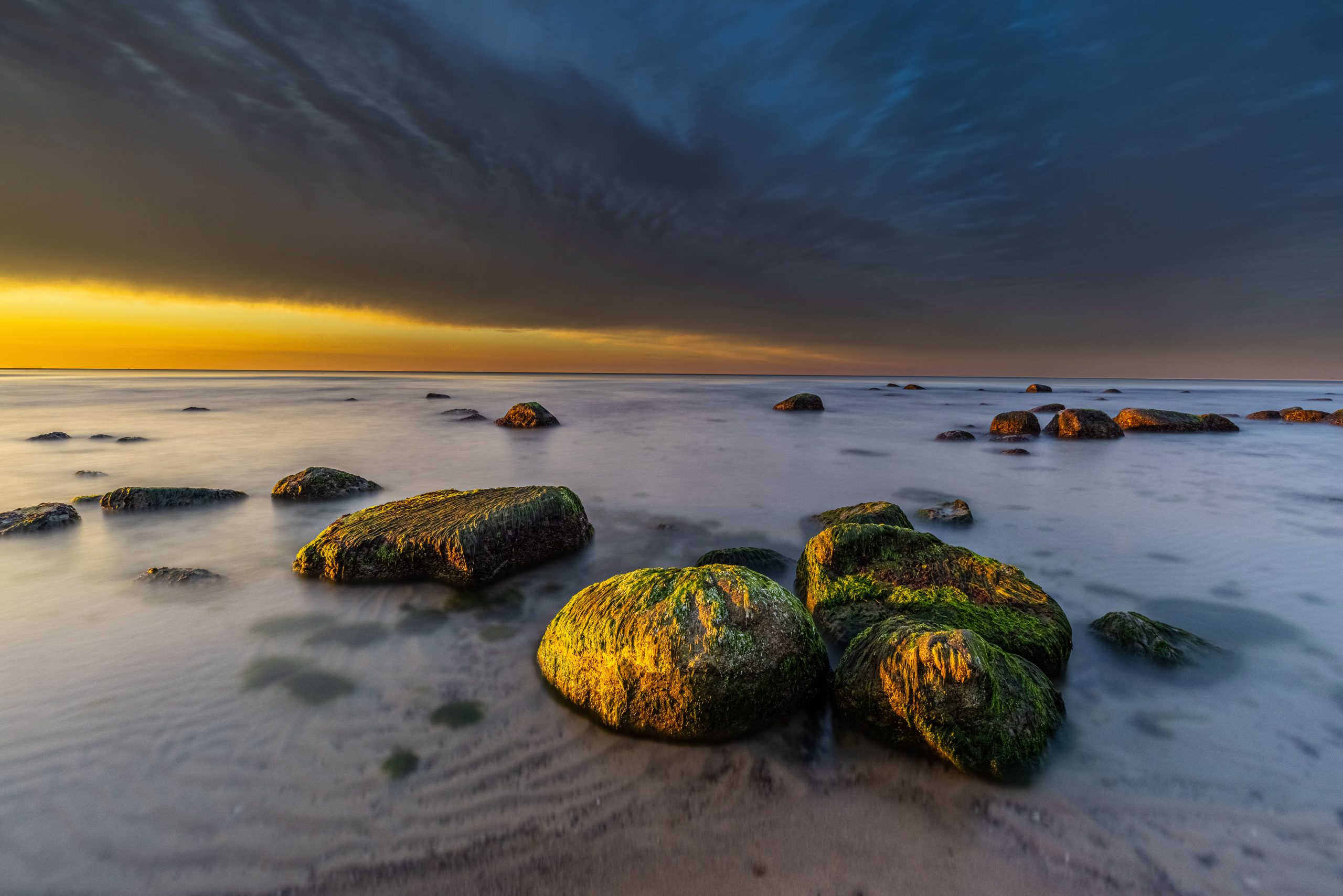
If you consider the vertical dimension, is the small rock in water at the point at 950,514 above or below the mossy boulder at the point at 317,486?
above

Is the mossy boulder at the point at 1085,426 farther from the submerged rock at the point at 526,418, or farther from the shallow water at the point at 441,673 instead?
the submerged rock at the point at 526,418

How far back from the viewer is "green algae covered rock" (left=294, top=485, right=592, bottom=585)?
515cm

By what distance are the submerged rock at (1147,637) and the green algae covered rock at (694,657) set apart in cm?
254

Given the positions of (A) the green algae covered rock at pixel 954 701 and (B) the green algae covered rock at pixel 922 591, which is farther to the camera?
(B) the green algae covered rock at pixel 922 591

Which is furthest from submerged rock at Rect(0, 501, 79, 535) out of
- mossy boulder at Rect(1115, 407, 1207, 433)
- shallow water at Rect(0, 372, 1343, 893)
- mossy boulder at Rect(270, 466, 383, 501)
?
mossy boulder at Rect(1115, 407, 1207, 433)

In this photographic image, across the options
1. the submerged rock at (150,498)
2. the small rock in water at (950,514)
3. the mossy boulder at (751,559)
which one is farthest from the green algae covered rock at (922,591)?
the submerged rock at (150,498)

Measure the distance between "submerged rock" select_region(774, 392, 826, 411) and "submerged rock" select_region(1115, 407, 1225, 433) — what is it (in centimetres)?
1224

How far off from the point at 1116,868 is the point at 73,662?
647 centimetres

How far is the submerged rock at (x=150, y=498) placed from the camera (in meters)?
7.39

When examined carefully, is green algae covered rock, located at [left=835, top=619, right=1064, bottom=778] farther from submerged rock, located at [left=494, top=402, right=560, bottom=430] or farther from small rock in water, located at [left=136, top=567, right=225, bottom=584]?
submerged rock, located at [left=494, top=402, right=560, bottom=430]

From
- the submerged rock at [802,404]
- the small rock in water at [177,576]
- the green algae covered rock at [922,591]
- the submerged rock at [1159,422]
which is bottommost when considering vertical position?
the small rock in water at [177,576]

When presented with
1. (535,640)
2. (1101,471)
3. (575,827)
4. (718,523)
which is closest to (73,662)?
(535,640)

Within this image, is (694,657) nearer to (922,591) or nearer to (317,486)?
(922,591)

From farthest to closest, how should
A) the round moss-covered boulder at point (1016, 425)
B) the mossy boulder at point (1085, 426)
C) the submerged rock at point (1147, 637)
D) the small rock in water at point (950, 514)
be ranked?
1. the round moss-covered boulder at point (1016, 425)
2. the mossy boulder at point (1085, 426)
3. the small rock in water at point (950, 514)
4. the submerged rock at point (1147, 637)
